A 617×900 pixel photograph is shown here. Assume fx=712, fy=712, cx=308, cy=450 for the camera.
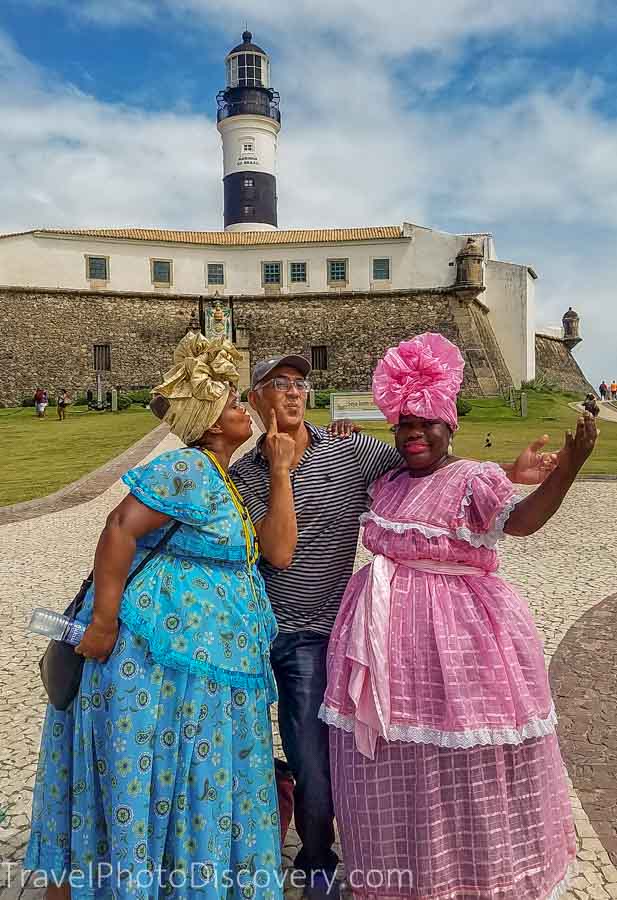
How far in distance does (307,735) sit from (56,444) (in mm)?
17838

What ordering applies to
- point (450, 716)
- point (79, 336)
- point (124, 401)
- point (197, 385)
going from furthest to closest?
point (79, 336) < point (124, 401) < point (197, 385) < point (450, 716)

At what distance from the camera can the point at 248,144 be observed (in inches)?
1593

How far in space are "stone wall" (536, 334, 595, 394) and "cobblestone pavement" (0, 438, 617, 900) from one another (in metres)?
29.1

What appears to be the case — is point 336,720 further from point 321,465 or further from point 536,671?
point 321,465

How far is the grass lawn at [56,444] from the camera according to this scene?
43.7 feet

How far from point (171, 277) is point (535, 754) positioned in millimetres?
36302

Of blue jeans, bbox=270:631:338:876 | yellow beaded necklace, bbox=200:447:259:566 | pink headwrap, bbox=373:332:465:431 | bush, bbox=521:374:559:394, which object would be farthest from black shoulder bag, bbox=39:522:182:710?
bush, bbox=521:374:559:394

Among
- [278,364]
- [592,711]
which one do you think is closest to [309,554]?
[278,364]

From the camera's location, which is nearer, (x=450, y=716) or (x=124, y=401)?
(x=450, y=716)

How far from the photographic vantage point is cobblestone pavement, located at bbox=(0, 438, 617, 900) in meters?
2.90

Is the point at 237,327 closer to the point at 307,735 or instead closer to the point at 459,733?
the point at 307,735

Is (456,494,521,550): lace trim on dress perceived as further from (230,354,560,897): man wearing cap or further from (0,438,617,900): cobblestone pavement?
(0,438,617,900): cobblestone pavement

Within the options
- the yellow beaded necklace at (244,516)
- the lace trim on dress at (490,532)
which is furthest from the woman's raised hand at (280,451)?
the lace trim on dress at (490,532)

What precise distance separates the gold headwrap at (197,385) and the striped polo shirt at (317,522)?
1.12ft
